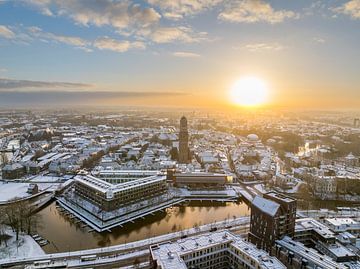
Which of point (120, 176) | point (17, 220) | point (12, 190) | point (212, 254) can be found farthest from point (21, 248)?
point (12, 190)

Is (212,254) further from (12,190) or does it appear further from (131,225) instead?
(12,190)

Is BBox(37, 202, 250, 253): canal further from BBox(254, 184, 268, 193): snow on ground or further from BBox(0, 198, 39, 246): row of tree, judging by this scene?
BBox(254, 184, 268, 193): snow on ground

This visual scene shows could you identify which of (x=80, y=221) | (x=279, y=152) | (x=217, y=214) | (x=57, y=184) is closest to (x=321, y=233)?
(x=217, y=214)

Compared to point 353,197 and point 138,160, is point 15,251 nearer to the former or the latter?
point 138,160

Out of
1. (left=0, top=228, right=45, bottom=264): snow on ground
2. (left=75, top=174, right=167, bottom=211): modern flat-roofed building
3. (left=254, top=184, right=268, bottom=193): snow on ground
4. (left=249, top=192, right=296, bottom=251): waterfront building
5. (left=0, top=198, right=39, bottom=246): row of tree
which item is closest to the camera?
(left=249, top=192, right=296, bottom=251): waterfront building

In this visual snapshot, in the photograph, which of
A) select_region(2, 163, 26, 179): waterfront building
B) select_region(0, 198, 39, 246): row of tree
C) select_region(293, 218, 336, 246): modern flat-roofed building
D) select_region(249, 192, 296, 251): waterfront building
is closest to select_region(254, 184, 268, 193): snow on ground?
select_region(293, 218, 336, 246): modern flat-roofed building
